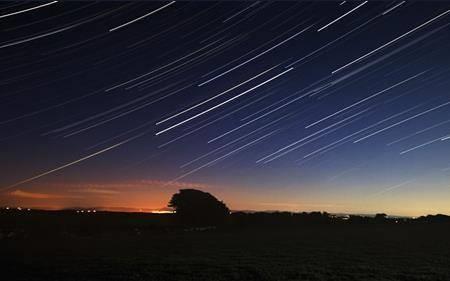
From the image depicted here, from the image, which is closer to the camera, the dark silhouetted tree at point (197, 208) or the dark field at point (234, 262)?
the dark field at point (234, 262)

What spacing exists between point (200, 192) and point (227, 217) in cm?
557

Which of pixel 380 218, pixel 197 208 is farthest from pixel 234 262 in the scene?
pixel 380 218

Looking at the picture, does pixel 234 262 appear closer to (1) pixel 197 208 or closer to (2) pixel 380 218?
(1) pixel 197 208

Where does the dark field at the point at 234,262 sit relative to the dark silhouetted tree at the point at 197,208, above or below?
below

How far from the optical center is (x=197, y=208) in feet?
241

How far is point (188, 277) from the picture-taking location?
2320cm

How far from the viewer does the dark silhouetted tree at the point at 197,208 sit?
73062mm

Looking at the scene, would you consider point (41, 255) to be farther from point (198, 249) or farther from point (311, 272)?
point (311, 272)

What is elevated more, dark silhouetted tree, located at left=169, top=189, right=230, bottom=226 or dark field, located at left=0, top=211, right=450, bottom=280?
dark silhouetted tree, located at left=169, top=189, right=230, bottom=226

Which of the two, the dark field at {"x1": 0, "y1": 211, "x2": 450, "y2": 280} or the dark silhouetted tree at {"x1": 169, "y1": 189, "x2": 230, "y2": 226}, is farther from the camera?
the dark silhouetted tree at {"x1": 169, "y1": 189, "x2": 230, "y2": 226}

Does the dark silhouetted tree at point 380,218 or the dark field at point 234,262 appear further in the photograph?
the dark silhouetted tree at point 380,218

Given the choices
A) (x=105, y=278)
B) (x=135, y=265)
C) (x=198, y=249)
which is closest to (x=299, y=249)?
(x=198, y=249)

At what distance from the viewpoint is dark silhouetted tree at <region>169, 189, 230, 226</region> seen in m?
73.1

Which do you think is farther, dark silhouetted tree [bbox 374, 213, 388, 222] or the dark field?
dark silhouetted tree [bbox 374, 213, 388, 222]
